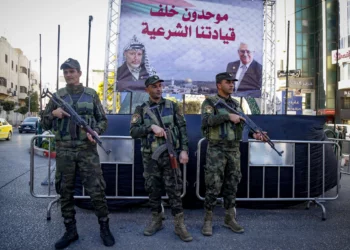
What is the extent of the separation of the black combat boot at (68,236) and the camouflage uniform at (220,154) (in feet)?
5.06

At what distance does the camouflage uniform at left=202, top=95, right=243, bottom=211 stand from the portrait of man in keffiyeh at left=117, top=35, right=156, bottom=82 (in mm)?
5194

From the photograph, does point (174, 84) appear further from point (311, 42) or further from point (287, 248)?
point (311, 42)

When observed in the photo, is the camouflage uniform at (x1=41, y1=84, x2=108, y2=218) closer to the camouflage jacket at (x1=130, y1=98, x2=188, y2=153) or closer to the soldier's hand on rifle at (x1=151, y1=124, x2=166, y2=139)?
the camouflage jacket at (x1=130, y1=98, x2=188, y2=153)

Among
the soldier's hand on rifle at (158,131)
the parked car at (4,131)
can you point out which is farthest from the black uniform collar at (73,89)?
the parked car at (4,131)

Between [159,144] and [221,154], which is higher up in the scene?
[159,144]

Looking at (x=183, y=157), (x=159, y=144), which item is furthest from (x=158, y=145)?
(x=183, y=157)

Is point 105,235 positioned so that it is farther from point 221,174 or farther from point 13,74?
point 13,74

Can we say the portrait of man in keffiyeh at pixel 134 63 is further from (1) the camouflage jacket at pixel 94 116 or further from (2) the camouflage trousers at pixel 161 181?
(2) the camouflage trousers at pixel 161 181

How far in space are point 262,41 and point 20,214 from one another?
8.16m

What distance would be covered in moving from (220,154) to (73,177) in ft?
5.61

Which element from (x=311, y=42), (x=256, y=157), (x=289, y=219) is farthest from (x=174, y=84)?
(x=311, y=42)

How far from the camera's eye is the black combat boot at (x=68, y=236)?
10.6ft

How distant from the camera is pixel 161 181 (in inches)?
145

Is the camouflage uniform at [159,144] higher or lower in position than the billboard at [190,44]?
lower
